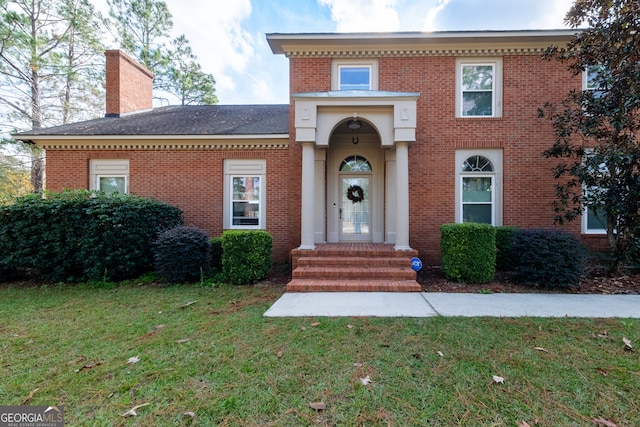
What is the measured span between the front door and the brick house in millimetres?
33

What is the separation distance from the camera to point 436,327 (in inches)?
149

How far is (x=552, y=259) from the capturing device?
18.8 feet

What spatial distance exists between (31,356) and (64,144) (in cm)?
871

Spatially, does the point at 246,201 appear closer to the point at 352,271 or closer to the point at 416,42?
the point at 352,271

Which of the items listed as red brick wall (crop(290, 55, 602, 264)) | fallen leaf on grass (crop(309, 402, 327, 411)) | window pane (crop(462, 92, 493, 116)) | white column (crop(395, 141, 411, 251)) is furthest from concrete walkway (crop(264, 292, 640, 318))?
window pane (crop(462, 92, 493, 116))

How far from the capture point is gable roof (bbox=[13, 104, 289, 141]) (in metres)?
8.80

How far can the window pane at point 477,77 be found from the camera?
26.5ft

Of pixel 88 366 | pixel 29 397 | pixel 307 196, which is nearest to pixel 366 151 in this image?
pixel 307 196

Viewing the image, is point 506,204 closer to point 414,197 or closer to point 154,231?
point 414,197

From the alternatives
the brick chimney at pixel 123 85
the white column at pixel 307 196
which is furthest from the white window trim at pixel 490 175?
the brick chimney at pixel 123 85

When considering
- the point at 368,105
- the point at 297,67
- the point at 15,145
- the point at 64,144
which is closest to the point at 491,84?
the point at 368,105

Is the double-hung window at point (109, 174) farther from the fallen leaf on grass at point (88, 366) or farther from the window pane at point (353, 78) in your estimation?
the fallen leaf on grass at point (88, 366)

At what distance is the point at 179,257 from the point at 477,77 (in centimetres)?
956

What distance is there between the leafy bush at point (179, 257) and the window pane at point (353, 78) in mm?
6058
